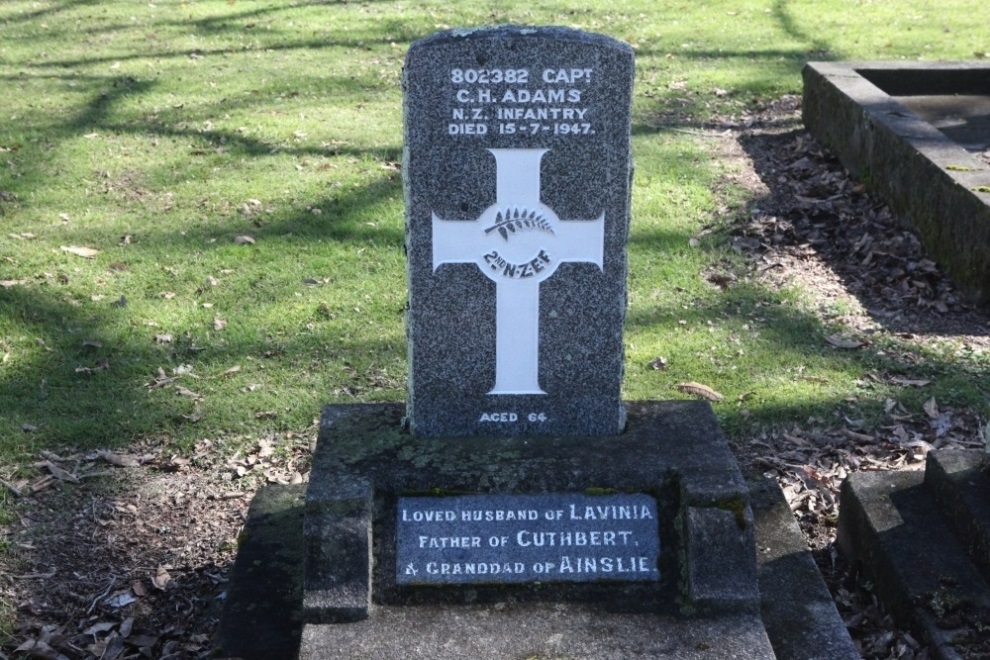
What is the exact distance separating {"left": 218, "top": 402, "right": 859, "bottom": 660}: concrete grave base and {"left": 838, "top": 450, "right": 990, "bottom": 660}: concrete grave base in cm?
30

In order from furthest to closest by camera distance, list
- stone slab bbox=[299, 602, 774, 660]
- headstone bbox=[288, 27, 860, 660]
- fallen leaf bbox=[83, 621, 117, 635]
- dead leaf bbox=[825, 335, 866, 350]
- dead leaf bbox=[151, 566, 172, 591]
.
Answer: dead leaf bbox=[825, 335, 866, 350]
dead leaf bbox=[151, 566, 172, 591]
fallen leaf bbox=[83, 621, 117, 635]
headstone bbox=[288, 27, 860, 660]
stone slab bbox=[299, 602, 774, 660]

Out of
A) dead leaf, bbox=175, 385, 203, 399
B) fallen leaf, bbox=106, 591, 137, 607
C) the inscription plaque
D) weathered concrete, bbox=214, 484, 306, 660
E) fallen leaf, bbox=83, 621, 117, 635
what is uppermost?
the inscription plaque

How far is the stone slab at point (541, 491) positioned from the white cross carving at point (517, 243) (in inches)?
17.0

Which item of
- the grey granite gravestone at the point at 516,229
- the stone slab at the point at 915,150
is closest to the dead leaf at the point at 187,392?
the grey granite gravestone at the point at 516,229

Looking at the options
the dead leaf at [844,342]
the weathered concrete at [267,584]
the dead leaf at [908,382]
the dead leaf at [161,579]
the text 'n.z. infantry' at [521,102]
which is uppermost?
the text 'n.z. infantry' at [521,102]

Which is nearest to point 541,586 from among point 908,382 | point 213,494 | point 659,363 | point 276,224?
point 213,494

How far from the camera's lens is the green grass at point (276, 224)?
573 centimetres

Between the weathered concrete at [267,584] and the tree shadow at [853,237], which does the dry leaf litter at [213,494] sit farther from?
the weathered concrete at [267,584]

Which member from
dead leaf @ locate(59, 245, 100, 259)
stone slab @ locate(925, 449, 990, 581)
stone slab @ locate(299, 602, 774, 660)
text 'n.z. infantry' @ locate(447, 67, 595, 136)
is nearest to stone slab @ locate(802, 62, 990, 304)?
stone slab @ locate(925, 449, 990, 581)

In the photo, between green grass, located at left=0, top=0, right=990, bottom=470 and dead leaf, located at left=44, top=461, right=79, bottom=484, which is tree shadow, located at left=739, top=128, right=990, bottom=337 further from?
dead leaf, located at left=44, top=461, right=79, bottom=484

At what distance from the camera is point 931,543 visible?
4.15 metres

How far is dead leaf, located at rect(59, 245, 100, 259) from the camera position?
23.5 ft

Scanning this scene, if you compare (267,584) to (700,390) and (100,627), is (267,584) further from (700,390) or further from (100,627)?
(700,390)

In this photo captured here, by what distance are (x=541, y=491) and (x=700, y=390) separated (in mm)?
2063
